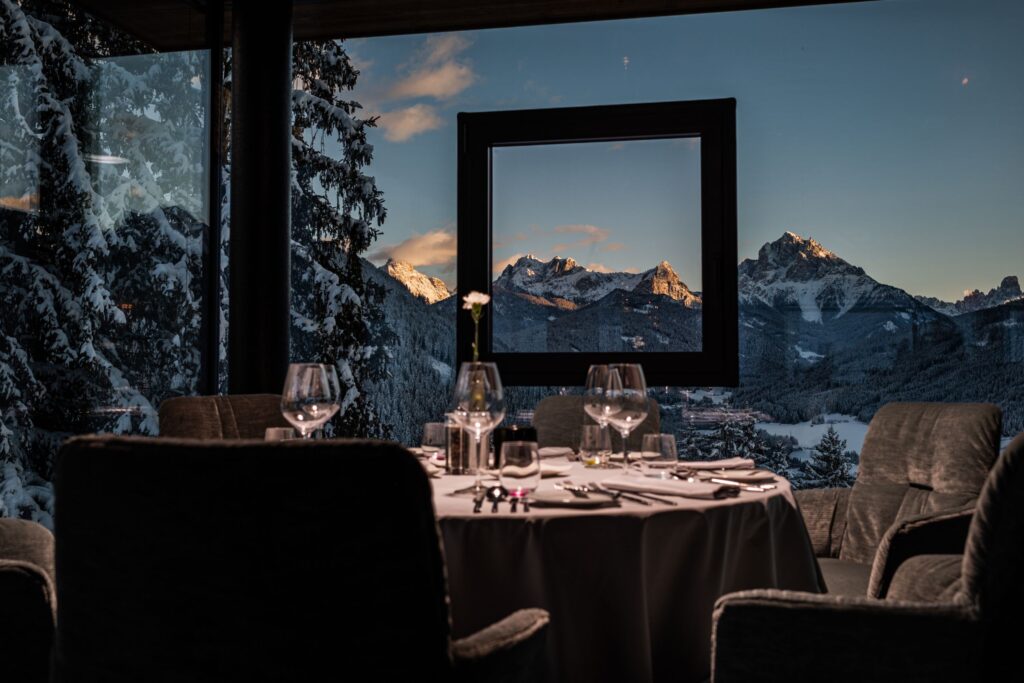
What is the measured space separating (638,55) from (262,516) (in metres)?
3.86

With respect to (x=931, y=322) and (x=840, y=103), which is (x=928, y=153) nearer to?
(x=840, y=103)

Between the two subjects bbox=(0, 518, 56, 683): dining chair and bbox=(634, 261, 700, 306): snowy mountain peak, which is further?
bbox=(634, 261, 700, 306): snowy mountain peak

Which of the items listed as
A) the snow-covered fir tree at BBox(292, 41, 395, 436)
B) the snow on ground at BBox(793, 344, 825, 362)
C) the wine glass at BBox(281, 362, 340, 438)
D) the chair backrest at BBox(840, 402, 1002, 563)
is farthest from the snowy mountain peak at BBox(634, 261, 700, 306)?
the wine glass at BBox(281, 362, 340, 438)

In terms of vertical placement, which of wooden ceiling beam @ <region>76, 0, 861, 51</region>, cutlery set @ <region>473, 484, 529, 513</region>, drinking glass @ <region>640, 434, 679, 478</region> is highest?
wooden ceiling beam @ <region>76, 0, 861, 51</region>

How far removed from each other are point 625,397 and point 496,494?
51cm

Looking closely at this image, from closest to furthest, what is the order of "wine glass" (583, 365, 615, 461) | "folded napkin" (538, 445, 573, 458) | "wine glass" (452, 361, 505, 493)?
"wine glass" (452, 361, 505, 493) < "wine glass" (583, 365, 615, 461) < "folded napkin" (538, 445, 573, 458)

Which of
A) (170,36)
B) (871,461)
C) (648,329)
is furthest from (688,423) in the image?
(170,36)

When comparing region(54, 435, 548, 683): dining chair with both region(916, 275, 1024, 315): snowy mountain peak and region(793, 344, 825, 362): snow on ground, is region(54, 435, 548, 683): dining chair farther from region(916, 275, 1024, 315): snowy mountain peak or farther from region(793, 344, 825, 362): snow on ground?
region(916, 275, 1024, 315): snowy mountain peak

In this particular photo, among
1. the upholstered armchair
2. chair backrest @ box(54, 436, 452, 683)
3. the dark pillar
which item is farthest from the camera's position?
the dark pillar

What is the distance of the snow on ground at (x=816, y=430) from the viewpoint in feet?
13.4

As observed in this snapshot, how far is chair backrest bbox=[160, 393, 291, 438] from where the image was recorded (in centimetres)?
269

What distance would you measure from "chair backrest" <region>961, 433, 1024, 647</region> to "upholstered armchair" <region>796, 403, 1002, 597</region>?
67 centimetres

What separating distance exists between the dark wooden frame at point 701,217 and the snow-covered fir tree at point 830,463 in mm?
542

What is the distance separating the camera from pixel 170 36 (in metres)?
4.16
